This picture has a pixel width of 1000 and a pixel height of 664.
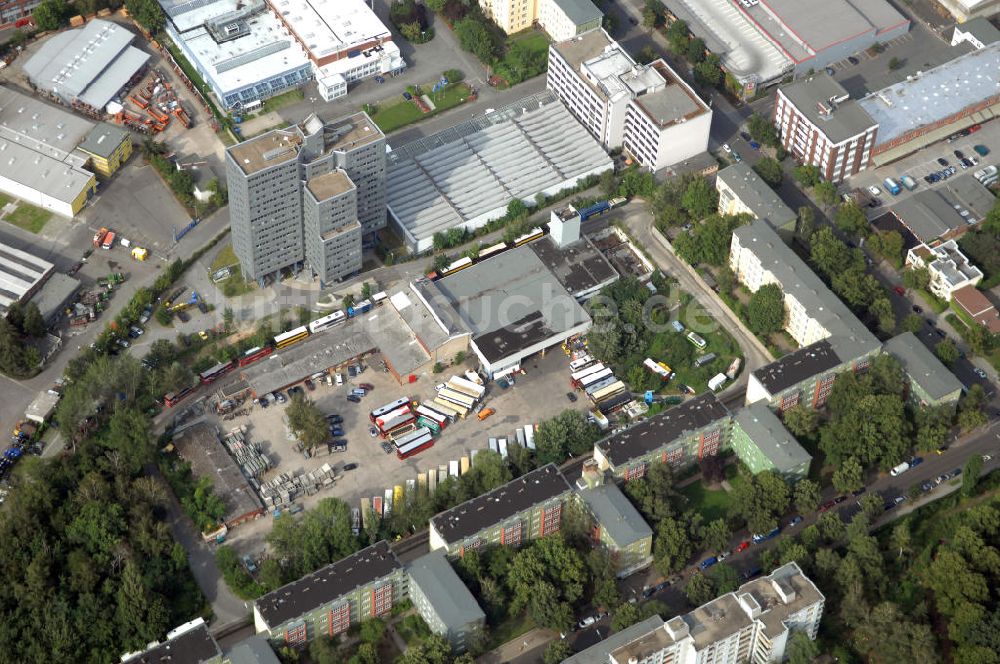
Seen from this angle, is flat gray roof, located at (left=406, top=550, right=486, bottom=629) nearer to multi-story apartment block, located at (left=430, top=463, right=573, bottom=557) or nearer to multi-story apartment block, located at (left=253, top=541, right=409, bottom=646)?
multi-story apartment block, located at (left=430, top=463, right=573, bottom=557)

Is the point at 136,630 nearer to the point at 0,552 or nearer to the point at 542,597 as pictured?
the point at 0,552

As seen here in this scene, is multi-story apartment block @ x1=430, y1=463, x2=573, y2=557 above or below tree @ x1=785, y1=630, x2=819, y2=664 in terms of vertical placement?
above

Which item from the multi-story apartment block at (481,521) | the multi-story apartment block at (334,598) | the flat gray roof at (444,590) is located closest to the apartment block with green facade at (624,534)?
the multi-story apartment block at (481,521)

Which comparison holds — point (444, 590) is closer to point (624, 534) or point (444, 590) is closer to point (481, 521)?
point (481, 521)

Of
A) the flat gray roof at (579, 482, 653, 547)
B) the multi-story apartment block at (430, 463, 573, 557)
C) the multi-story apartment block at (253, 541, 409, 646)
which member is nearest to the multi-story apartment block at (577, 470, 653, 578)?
the flat gray roof at (579, 482, 653, 547)

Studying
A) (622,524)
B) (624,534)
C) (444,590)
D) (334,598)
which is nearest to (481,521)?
(444,590)

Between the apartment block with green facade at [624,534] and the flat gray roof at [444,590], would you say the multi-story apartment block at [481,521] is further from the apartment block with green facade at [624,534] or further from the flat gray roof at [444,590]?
the apartment block with green facade at [624,534]

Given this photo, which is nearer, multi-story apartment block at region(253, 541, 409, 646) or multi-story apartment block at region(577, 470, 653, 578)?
multi-story apartment block at region(253, 541, 409, 646)
